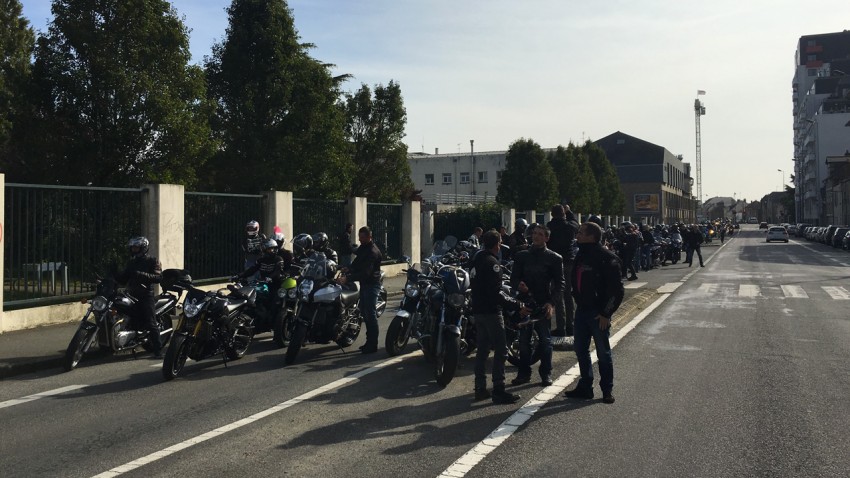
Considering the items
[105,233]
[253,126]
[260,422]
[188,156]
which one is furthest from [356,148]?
[260,422]

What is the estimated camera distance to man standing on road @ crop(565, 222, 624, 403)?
6.68 metres

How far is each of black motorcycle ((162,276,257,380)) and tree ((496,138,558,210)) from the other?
35.3 m

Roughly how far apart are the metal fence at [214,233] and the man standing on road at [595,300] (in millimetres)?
9363

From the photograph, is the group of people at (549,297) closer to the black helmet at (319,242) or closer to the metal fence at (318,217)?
the black helmet at (319,242)

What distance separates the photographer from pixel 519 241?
12.6 m

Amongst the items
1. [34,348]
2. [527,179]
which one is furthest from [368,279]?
[527,179]

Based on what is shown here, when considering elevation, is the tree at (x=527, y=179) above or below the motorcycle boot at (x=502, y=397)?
above

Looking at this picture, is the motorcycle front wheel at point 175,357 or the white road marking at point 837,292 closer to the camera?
the motorcycle front wheel at point 175,357

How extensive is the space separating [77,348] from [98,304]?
570mm

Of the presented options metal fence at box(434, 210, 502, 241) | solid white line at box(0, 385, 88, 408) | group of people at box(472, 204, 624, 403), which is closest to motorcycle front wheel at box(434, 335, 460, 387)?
group of people at box(472, 204, 624, 403)

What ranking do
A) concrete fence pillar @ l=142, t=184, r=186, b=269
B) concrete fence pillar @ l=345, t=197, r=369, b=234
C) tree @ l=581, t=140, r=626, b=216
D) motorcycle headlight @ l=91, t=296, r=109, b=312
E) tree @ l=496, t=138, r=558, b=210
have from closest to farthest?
motorcycle headlight @ l=91, t=296, r=109, b=312 < concrete fence pillar @ l=142, t=184, r=186, b=269 < concrete fence pillar @ l=345, t=197, r=369, b=234 < tree @ l=496, t=138, r=558, b=210 < tree @ l=581, t=140, r=626, b=216

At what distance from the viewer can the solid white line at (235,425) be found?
4863 mm

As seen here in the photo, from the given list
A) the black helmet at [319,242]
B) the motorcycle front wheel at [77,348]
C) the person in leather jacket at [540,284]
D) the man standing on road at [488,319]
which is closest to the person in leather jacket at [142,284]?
the motorcycle front wheel at [77,348]

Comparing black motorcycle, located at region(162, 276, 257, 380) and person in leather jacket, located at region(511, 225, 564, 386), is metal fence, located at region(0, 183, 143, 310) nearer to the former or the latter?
black motorcycle, located at region(162, 276, 257, 380)
